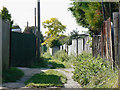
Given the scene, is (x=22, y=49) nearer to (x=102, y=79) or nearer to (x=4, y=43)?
(x=4, y=43)

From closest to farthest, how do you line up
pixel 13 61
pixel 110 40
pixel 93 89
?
pixel 93 89
pixel 110 40
pixel 13 61

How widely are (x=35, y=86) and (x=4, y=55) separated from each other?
2.17 m

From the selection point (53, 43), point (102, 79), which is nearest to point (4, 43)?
point (102, 79)

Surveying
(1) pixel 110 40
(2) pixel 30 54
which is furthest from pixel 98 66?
(2) pixel 30 54

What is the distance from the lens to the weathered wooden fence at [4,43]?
7039mm

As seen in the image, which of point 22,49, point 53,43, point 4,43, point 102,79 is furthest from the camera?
point 53,43

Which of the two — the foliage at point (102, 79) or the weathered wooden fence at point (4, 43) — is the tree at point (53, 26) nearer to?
the weathered wooden fence at point (4, 43)

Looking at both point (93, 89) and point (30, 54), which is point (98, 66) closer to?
point (93, 89)

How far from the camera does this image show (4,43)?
24.3 ft

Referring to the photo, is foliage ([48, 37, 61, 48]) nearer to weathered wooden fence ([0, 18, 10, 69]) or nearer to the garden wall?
the garden wall

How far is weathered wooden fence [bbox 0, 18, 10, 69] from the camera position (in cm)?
704

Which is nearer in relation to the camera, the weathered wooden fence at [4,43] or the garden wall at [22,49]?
the weathered wooden fence at [4,43]

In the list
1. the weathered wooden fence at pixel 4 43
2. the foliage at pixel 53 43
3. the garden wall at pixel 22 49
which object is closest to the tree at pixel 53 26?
the foliage at pixel 53 43

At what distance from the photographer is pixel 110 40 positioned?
640cm
